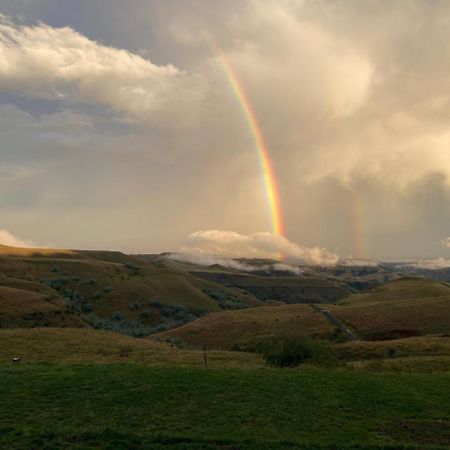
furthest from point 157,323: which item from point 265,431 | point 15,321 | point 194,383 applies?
point 265,431

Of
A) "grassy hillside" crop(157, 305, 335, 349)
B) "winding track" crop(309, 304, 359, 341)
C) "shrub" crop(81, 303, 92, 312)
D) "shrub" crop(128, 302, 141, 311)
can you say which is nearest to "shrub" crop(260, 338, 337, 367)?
"grassy hillside" crop(157, 305, 335, 349)

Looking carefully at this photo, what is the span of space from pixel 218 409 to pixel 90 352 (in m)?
25.7

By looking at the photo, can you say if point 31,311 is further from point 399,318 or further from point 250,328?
point 399,318

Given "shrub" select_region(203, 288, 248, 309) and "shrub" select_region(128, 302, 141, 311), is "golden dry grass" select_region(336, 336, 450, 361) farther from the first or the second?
"shrub" select_region(203, 288, 248, 309)

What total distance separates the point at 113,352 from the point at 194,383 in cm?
2033

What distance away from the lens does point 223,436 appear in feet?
56.9

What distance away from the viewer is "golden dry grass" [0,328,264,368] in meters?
36.8

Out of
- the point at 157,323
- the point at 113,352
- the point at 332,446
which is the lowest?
the point at 157,323

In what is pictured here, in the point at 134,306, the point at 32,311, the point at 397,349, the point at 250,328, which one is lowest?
the point at 134,306

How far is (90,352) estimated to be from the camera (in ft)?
141

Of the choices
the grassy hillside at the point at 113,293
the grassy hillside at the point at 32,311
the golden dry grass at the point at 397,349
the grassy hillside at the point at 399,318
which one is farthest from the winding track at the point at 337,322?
the grassy hillside at the point at 32,311

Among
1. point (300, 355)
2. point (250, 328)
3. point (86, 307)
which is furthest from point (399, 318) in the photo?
point (86, 307)

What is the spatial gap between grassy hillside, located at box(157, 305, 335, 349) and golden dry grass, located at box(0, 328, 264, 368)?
23738mm

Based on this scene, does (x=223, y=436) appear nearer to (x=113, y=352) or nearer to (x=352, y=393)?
(x=352, y=393)
